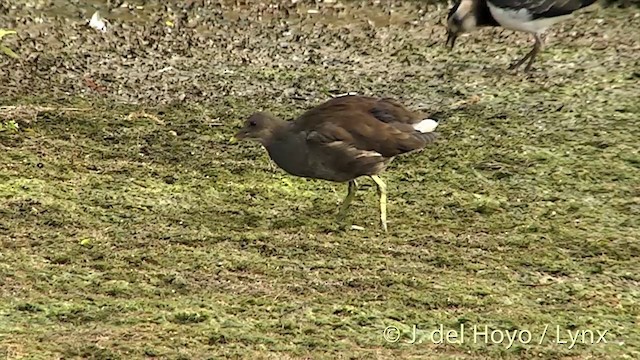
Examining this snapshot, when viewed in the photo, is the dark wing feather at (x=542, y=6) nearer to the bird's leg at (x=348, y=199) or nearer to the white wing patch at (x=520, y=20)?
the white wing patch at (x=520, y=20)

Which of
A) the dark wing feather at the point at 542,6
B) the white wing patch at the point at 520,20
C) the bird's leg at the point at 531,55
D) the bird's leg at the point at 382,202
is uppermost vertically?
the dark wing feather at the point at 542,6

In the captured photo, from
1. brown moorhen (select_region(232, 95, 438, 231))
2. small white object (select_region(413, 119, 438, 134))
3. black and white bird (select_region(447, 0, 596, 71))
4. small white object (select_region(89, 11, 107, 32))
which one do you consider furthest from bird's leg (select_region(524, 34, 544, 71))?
small white object (select_region(89, 11, 107, 32))

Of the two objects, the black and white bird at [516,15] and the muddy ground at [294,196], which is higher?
the black and white bird at [516,15]

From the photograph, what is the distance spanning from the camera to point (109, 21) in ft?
27.2

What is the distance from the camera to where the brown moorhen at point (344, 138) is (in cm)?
472

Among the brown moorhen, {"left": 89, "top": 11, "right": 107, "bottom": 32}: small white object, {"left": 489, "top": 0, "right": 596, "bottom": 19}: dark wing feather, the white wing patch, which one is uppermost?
{"left": 89, "top": 11, "right": 107, "bottom": 32}: small white object

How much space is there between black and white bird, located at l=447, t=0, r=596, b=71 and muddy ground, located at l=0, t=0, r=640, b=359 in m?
0.20

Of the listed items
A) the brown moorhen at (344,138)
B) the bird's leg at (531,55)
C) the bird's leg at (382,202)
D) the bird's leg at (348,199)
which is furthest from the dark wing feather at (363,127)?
the bird's leg at (531,55)

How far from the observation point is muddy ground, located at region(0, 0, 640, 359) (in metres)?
3.70

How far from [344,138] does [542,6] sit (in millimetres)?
3288

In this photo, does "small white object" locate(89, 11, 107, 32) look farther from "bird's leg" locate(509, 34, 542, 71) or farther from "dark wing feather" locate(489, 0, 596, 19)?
"bird's leg" locate(509, 34, 542, 71)

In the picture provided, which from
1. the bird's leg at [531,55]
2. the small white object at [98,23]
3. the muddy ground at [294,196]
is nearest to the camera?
the muddy ground at [294,196]

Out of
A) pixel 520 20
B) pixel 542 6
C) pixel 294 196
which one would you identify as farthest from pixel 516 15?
pixel 294 196

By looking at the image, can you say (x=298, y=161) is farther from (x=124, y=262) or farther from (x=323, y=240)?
(x=124, y=262)
